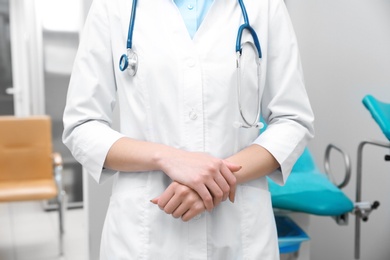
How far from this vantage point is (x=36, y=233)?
3.10m

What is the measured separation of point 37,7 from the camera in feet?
11.2

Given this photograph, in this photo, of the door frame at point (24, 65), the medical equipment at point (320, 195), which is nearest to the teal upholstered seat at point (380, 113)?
the medical equipment at point (320, 195)

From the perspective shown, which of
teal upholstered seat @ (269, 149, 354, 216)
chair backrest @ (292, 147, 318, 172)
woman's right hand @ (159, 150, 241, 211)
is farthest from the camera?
chair backrest @ (292, 147, 318, 172)

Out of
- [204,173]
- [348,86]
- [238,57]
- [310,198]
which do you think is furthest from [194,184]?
[348,86]

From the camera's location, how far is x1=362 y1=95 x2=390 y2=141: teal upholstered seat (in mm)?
1494

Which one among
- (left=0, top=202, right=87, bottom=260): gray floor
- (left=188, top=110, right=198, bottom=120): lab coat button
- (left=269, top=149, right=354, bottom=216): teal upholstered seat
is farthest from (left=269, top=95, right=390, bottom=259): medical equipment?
(left=0, top=202, right=87, bottom=260): gray floor

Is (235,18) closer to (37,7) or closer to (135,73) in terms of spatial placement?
(135,73)

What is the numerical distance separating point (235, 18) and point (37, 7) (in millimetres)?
3036

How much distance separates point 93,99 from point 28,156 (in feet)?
7.51

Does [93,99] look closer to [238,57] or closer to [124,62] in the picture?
[124,62]

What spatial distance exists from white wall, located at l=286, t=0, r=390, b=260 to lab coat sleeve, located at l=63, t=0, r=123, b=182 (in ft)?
5.11

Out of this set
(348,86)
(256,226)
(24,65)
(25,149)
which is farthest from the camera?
(24,65)

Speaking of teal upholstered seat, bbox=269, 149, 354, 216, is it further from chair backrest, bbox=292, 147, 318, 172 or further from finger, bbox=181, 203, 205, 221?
finger, bbox=181, 203, 205, 221

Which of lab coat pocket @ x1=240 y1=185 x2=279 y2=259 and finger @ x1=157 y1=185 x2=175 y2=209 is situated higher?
finger @ x1=157 y1=185 x2=175 y2=209
